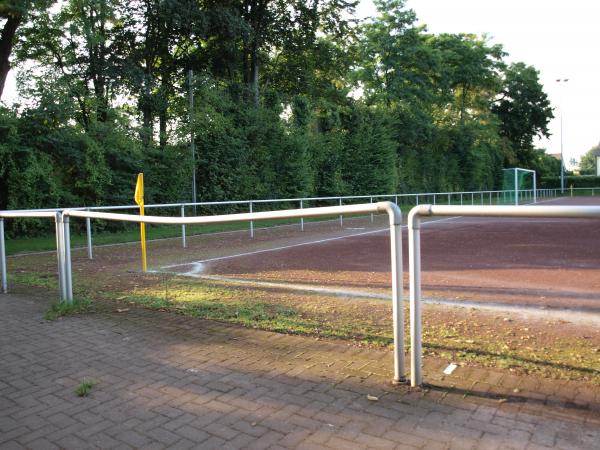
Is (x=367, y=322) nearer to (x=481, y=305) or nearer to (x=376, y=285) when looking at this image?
(x=481, y=305)

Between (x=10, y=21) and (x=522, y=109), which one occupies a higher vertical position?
(x=522, y=109)

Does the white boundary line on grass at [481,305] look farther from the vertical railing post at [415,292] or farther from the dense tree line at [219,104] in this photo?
the dense tree line at [219,104]

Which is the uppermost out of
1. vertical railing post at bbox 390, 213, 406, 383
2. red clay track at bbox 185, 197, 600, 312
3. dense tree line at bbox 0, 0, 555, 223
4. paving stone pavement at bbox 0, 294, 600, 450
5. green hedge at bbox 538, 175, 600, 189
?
dense tree line at bbox 0, 0, 555, 223

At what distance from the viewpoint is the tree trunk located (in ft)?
49.5

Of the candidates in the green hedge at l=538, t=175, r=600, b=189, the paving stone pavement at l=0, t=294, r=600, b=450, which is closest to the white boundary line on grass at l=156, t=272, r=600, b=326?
the paving stone pavement at l=0, t=294, r=600, b=450

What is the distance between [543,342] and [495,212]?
1900 millimetres

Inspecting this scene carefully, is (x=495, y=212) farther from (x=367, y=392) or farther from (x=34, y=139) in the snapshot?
(x=34, y=139)

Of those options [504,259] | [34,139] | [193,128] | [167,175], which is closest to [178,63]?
[193,128]

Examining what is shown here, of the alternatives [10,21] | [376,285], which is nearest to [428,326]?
[376,285]

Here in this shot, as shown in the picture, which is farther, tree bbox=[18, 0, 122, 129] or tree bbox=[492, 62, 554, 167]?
tree bbox=[492, 62, 554, 167]

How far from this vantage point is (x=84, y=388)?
10.9 feet

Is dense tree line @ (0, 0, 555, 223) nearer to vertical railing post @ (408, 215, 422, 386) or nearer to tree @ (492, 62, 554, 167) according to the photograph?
vertical railing post @ (408, 215, 422, 386)

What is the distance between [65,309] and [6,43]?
13049mm

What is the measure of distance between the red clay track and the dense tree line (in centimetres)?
799
